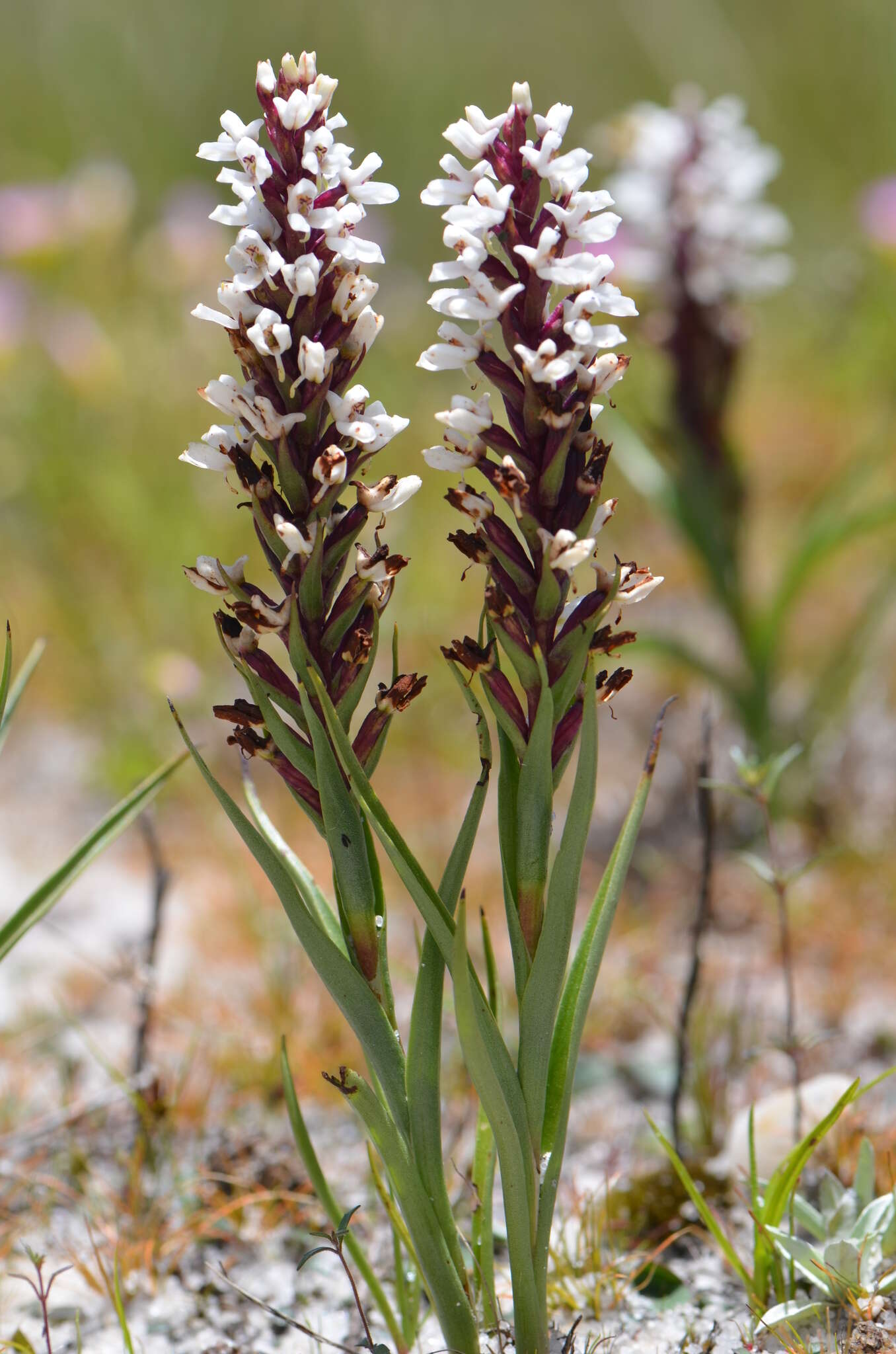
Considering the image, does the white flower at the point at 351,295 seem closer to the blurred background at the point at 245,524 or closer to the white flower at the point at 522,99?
the white flower at the point at 522,99

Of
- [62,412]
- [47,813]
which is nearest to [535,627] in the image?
[47,813]

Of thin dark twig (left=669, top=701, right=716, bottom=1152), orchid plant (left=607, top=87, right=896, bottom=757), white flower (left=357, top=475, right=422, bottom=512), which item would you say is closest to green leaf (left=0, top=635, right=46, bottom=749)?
Result: white flower (left=357, top=475, right=422, bottom=512)

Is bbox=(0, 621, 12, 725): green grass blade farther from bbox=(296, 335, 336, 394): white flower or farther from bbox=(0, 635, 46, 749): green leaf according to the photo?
bbox=(296, 335, 336, 394): white flower

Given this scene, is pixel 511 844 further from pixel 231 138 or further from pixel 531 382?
pixel 231 138

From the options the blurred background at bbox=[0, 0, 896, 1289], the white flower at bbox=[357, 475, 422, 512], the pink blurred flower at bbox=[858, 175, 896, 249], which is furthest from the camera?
the pink blurred flower at bbox=[858, 175, 896, 249]

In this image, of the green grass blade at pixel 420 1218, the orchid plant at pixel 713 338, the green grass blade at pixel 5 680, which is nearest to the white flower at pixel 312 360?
the green grass blade at pixel 5 680

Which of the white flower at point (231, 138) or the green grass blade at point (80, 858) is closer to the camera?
the white flower at point (231, 138)
